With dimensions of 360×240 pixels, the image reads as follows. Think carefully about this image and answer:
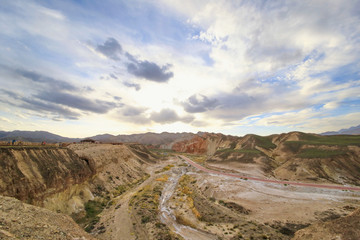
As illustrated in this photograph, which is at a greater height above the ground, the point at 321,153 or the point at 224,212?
the point at 321,153

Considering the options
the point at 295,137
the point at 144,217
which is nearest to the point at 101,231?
the point at 144,217

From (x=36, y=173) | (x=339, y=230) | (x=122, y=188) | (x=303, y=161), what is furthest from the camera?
(x=303, y=161)

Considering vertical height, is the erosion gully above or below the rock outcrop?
below

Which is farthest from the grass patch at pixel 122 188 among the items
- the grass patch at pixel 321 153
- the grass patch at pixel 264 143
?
the grass patch at pixel 264 143

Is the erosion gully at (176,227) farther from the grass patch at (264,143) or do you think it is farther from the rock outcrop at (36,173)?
the grass patch at (264,143)

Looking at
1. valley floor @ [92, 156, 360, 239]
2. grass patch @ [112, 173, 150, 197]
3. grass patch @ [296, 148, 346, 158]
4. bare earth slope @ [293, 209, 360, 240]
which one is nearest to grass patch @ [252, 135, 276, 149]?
grass patch @ [296, 148, 346, 158]

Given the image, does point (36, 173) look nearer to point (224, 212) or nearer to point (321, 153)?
point (224, 212)

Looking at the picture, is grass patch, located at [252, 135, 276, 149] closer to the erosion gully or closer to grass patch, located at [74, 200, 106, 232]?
the erosion gully

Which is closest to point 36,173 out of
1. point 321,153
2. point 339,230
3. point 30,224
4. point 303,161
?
point 30,224

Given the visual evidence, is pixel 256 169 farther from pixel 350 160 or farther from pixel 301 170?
pixel 350 160

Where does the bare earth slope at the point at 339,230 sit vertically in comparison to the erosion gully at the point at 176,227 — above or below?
above

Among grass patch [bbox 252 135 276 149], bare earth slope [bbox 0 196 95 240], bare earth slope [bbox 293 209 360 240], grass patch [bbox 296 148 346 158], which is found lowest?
bare earth slope [bbox 293 209 360 240]
